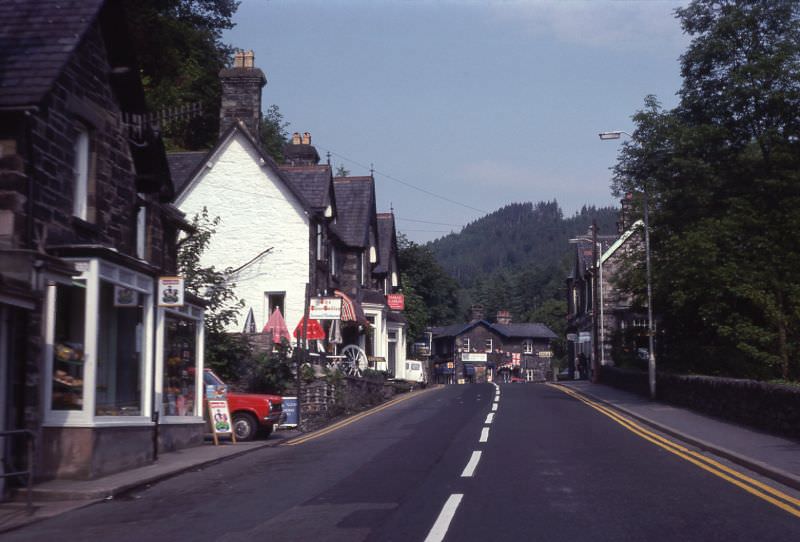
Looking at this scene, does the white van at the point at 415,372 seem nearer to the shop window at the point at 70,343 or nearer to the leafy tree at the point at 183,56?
the leafy tree at the point at 183,56

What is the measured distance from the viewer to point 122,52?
17.7m

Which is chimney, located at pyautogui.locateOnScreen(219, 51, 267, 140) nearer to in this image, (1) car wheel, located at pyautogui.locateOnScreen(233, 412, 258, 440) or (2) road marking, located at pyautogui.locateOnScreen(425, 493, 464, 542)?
(1) car wheel, located at pyautogui.locateOnScreen(233, 412, 258, 440)

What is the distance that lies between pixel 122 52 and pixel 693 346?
81.7 ft

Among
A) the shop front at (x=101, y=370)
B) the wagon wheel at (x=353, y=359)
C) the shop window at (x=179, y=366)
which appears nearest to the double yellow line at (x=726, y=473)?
the shop front at (x=101, y=370)

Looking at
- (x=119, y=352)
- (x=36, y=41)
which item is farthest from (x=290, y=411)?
(x=36, y=41)

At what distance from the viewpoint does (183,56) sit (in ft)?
157

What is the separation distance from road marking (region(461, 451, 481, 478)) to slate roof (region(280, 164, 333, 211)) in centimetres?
2128

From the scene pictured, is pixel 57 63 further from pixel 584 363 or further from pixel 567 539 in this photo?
pixel 584 363

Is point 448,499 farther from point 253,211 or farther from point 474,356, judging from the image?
point 474,356

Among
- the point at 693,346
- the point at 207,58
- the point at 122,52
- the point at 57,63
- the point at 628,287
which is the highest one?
the point at 207,58

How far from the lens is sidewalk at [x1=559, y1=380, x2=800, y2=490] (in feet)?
45.3

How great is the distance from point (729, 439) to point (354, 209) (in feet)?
87.8

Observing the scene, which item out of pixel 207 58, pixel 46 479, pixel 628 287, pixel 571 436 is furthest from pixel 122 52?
pixel 207 58

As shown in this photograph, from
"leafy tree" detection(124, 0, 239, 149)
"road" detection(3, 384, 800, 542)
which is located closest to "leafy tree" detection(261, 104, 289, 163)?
"leafy tree" detection(124, 0, 239, 149)
